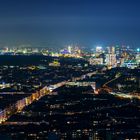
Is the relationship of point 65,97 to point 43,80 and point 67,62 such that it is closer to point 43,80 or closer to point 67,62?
point 43,80

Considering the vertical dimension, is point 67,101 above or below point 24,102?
below

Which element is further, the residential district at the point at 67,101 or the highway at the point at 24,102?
the highway at the point at 24,102

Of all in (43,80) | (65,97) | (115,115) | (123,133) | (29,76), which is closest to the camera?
(123,133)

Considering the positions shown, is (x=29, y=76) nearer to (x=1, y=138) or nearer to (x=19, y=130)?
(x=19, y=130)

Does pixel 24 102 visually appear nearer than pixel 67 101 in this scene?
Yes

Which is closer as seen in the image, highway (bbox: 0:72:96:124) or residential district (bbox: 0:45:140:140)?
residential district (bbox: 0:45:140:140)

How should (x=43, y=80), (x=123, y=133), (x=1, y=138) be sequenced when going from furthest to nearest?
1. (x=43, y=80)
2. (x=123, y=133)
3. (x=1, y=138)

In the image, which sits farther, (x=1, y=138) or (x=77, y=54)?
(x=77, y=54)

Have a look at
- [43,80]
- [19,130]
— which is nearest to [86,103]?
[19,130]

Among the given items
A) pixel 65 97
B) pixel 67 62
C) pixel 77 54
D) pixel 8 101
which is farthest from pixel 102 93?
pixel 77 54
